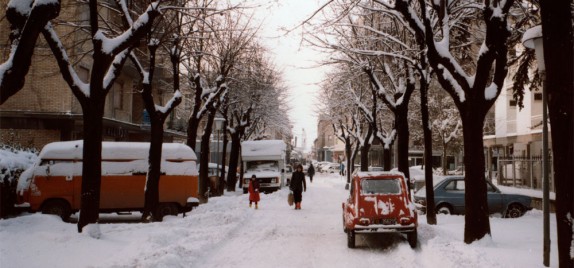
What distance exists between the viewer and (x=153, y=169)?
609 inches

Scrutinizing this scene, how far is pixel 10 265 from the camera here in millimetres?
7953

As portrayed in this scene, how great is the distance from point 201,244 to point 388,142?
1753cm

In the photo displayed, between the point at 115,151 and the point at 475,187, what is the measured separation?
1212 centimetres

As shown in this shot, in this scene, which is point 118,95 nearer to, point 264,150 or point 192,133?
point 264,150

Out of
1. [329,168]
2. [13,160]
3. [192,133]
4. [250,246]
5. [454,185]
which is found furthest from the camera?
[329,168]

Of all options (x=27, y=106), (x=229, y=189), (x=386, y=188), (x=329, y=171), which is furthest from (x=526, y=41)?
(x=329, y=171)

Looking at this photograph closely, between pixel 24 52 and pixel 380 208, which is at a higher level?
pixel 24 52

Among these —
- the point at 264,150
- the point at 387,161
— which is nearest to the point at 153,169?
the point at 387,161

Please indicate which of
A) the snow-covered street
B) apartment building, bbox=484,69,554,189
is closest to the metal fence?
apartment building, bbox=484,69,554,189

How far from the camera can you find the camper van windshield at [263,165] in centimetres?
3228

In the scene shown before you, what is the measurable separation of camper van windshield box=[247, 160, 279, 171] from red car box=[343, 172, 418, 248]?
19.9 m

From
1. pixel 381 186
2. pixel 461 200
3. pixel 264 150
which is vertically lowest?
pixel 461 200

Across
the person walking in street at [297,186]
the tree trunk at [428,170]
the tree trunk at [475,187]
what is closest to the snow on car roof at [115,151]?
the person walking in street at [297,186]

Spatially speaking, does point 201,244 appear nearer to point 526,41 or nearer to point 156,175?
point 156,175
